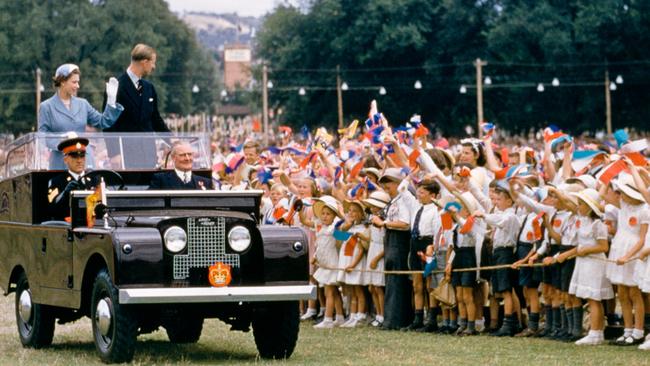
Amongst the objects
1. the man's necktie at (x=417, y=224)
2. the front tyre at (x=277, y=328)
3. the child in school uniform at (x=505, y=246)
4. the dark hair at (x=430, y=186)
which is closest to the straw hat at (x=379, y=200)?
the man's necktie at (x=417, y=224)

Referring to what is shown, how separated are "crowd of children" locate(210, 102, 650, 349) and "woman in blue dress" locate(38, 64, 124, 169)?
4.42 feet

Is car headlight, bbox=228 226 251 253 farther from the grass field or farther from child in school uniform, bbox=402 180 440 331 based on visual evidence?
child in school uniform, bbox=402 180 440 331

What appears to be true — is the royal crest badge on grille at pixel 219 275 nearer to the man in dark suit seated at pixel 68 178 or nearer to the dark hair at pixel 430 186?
the man in dark suit seated at pixel 68 178

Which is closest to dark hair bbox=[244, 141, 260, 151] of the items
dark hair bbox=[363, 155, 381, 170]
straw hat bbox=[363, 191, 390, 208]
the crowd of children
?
the crowd of children

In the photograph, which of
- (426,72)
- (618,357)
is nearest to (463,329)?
(618,357)

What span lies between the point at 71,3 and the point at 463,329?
86032 mm

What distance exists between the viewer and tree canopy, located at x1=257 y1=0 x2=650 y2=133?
78.6 metres

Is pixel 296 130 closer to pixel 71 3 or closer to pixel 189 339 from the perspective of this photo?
pixel 71 3

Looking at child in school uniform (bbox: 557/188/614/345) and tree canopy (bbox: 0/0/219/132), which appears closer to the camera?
child in school uniform (bbox: 557/188/614/345)

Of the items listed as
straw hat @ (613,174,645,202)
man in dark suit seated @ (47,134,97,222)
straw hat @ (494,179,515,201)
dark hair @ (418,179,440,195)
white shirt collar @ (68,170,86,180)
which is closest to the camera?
man in dark suit seated @ (47,134,97,222)

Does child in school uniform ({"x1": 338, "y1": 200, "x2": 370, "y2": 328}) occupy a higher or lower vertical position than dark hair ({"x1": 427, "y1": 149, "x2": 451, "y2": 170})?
lower

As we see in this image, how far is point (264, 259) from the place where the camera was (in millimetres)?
13477

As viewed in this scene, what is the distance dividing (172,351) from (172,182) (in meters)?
1.72

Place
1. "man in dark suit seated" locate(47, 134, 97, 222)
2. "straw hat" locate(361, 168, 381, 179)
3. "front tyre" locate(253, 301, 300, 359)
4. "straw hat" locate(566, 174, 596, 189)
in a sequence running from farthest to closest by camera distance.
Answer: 1. "straw hat" locate(361, 168, 381, 179)
2. "straw hat" locate(566, 174, 596, 189)
3. "man in dark suit seated" locate(47, 134, 97, 222)
4. "front tyre" locate(253, 301, 300, 359)
